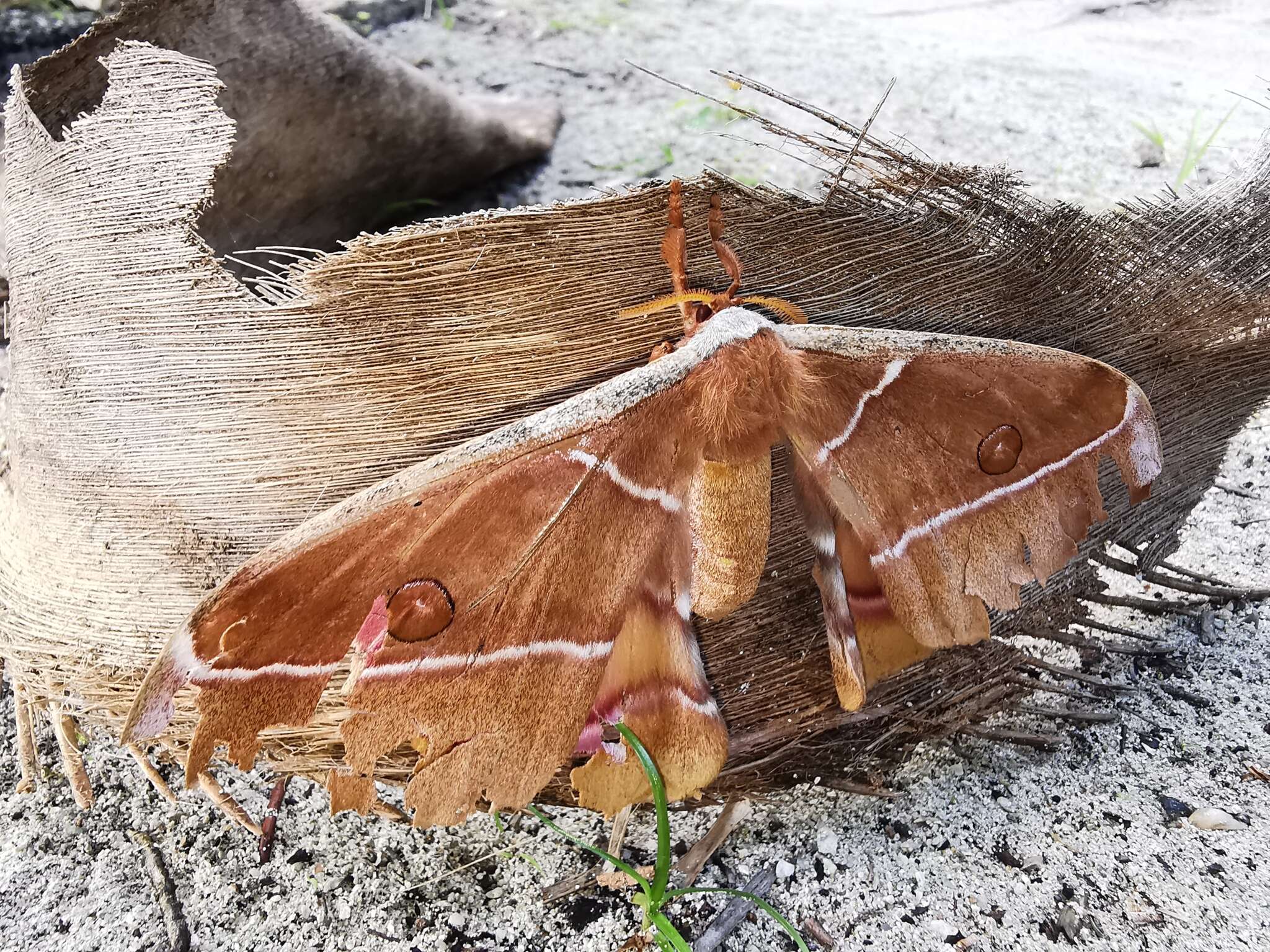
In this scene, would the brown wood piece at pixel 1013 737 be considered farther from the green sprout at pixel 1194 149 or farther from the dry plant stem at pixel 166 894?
the green sprout at pixel 1194 149

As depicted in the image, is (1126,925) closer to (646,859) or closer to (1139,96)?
(646,859)

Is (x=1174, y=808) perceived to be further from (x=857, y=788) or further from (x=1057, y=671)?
(x=857, y=788)

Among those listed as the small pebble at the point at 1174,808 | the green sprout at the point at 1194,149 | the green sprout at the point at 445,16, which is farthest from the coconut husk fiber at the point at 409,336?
the green sprout at the point at 445,16

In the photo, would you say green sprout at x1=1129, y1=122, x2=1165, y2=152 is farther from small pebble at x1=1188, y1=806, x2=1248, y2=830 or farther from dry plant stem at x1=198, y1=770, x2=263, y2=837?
dry plant stem at x1=198, y1=770, x2=263, y2=837

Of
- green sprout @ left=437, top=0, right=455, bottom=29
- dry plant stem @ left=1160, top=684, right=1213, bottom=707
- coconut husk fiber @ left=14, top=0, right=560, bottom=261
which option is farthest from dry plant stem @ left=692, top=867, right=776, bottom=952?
green sprout @ left=437, top=0, right=455, bottom=29

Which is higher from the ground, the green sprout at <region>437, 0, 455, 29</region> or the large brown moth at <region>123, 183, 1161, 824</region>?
the large brown moth at <region>123, 183, 1161, 824</region>

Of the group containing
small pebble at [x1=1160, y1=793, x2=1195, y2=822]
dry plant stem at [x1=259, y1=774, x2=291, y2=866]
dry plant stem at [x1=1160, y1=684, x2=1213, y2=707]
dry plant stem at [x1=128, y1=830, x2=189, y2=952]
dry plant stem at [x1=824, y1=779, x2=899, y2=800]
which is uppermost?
dry plant stem at [x1=1160, y1=684, x2=1213, y2=707]

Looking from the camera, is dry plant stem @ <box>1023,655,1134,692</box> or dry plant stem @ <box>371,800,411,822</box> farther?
dry plant stem @ <box>1023,655,1134,692</box>
